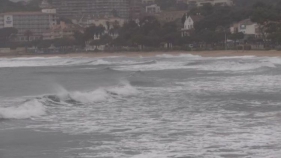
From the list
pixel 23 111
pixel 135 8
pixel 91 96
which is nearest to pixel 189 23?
pixel 91 96

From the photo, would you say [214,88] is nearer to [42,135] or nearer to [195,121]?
[195,121]

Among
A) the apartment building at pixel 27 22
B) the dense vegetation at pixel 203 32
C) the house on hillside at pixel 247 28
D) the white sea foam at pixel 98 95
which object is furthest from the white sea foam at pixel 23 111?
the apartment building at pixel 27 22

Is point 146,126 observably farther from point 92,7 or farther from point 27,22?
point 92,7

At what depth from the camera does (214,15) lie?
91438mm

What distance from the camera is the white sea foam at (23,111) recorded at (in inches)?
678

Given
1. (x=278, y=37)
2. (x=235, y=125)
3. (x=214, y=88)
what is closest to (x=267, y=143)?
(x=235, y=125)

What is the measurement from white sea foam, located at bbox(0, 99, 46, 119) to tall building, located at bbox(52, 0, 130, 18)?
153373 mm

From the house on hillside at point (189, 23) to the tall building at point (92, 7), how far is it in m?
73.5

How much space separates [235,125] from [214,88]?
11.6m

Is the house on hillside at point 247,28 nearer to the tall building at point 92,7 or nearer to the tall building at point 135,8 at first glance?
the tall building at point 135,8

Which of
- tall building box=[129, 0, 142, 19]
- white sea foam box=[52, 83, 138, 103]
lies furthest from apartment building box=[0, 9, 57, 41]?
white sea foam box=[52, 83, 138, 103]

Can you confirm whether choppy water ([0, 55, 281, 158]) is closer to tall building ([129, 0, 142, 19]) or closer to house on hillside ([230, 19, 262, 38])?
house on hillside ([230, 19, 262, 38])

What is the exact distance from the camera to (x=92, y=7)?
176 metres

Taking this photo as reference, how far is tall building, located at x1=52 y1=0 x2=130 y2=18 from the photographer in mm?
174625
